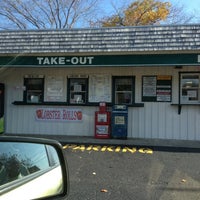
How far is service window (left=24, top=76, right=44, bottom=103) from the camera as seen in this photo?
1288 centimetres

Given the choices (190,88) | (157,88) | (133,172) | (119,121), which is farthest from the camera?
(157,88)

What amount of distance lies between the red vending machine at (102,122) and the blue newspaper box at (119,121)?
201 mm

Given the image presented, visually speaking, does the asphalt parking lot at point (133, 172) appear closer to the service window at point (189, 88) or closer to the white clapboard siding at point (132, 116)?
the white clapboard siding at point (132, 116)

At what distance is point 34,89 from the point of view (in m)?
13.0

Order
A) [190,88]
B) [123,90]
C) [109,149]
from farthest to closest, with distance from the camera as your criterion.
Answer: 1. [123,90]
2. [190,88]
3. [109,149]

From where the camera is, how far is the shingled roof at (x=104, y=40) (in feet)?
35.7

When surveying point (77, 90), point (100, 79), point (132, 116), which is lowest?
point (132, 116)

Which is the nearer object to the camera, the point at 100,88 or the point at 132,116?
the point at 132,116

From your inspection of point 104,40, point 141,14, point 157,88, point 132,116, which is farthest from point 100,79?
point 141,14

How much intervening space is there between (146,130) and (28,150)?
9675 mm

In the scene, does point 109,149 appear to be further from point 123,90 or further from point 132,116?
point 123,90

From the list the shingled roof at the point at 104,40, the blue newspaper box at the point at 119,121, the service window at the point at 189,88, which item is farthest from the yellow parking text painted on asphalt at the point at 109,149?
the shingled roof at the point at 104,40

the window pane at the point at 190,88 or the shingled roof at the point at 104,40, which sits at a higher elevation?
the shingled roof at the point at 104,40

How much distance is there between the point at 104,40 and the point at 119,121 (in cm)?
277
